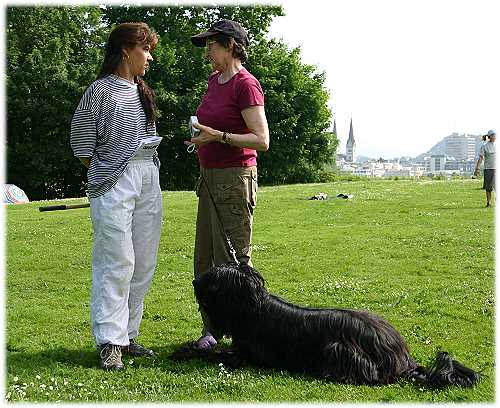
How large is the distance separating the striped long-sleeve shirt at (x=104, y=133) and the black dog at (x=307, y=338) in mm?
1020

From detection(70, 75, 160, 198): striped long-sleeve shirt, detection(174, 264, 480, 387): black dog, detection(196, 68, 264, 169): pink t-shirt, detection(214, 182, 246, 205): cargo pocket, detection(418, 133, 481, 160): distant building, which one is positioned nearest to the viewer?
detection(174, 264, 480, 387): black dog

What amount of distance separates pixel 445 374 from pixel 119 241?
2426 millimetres

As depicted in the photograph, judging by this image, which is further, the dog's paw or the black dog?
the dog's paw

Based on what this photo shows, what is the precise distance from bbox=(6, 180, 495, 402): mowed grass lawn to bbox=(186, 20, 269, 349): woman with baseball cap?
2.81ft

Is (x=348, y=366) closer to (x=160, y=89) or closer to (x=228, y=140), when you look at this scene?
(x=228, y=140)

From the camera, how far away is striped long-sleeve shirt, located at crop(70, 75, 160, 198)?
484 cm

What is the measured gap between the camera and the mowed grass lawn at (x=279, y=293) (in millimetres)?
4461

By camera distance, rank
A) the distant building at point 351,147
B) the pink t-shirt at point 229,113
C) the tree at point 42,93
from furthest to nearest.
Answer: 1. the distant building at point 351,147
2. the tree at point 42,93
3. the pink t-shirt at point 229,113

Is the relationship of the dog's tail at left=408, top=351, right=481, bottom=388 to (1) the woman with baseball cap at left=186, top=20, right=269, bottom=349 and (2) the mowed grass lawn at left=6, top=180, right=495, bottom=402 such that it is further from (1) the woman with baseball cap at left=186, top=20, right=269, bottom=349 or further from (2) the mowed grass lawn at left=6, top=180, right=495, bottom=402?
(1) the woman with baseball cap at left=186, top=20, right=269, bottom=349

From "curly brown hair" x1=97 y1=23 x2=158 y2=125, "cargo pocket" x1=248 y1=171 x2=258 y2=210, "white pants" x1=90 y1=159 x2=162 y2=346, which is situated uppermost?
"curly brown hair" x1=97 y1=23 x2=158 y2=125

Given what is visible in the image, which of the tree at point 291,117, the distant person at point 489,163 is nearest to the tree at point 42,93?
the tree at point 291,117

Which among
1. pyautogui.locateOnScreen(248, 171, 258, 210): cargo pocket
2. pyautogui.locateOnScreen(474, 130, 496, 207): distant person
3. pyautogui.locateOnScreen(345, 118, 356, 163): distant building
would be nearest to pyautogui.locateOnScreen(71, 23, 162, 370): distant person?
pyautogui.locateOnScreen(248, 171, 258, 210): cargo pocket

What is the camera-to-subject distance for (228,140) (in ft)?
16.1

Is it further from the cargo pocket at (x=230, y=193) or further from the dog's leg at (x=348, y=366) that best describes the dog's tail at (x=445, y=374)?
the cargo pocket at (x=230, y=193)
